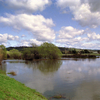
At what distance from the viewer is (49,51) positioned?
5322cm

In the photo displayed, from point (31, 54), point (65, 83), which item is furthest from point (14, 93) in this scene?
point (31, 54)

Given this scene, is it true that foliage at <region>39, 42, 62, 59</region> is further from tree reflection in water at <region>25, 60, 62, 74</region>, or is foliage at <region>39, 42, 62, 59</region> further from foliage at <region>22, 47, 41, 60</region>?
tree reflection in water at <region>25, 60, 62, 74</region>

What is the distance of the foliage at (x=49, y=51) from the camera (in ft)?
174

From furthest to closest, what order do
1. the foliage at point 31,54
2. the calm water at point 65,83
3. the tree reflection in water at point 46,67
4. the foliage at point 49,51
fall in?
the foliage at point 31,54, the foliage at point 49,51, the tree reflection in water at point 46,67, the calm water at point 65,83

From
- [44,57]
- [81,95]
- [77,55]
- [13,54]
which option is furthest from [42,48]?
[81,95]

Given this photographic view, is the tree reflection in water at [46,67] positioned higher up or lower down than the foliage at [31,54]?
lower down

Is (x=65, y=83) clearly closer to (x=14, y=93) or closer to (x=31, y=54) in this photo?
(x=14, y=93)

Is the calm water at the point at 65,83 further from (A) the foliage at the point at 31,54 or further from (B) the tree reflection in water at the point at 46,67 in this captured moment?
(A) the foliage at the point at 31,54

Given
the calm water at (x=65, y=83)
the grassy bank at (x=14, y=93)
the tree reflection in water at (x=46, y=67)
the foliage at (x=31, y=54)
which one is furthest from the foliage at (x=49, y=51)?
the grassy bank at (x=14, y=93)

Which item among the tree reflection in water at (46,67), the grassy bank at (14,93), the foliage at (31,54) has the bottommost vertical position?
the tree reflection in water at (46,67)

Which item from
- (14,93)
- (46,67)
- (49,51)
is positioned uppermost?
(49,51)

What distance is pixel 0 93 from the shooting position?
5781 millimetres

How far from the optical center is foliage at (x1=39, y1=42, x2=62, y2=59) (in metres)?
53.1

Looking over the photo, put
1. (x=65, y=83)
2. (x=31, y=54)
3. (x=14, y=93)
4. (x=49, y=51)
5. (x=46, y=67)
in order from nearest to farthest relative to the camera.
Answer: (x=14, y=93) → (x=65, y=83) → (x=46, y=67) → (x=49, y=51) → (x=31, y=54)
